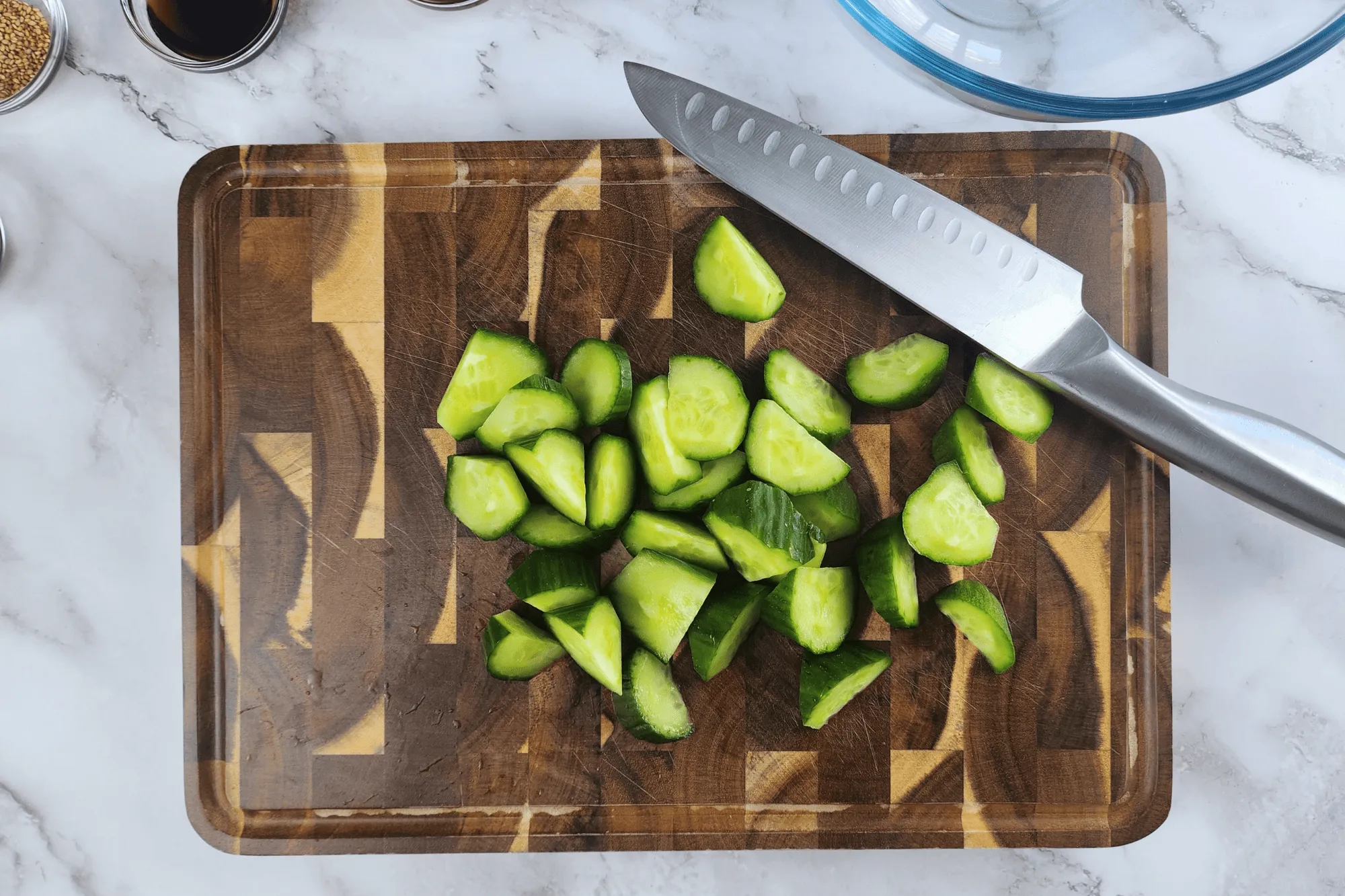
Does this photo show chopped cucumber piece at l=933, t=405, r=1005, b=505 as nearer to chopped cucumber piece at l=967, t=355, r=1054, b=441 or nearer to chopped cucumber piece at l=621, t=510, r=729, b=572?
chopped cucumber piece at l=967, t=355, r=1054, b=441

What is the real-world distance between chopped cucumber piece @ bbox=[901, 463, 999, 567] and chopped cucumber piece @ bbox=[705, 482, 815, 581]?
22 cm

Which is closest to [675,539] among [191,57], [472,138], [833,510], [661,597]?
[661,597]

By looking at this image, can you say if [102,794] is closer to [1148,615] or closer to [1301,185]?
[1148,615]

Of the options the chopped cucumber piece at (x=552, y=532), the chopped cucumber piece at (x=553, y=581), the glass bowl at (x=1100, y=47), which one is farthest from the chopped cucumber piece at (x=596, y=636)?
the glass bowl at (x=1100, y=47)

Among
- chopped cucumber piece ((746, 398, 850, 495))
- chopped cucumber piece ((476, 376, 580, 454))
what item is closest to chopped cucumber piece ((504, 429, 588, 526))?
chopped cucumber piece ((476, 376, 580, 454))

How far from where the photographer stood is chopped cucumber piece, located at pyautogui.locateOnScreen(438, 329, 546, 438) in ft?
5.98

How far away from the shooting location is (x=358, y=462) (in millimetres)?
1928

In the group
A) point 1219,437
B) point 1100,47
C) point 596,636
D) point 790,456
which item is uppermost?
point 1100,47

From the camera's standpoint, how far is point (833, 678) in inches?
69.3

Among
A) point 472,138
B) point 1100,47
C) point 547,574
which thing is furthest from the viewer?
point 472,138

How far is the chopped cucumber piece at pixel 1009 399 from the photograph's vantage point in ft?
5.92

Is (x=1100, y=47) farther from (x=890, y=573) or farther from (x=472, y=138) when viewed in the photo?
(x=472, y=138)

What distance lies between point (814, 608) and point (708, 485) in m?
0.32

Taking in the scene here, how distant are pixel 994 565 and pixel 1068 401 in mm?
378
